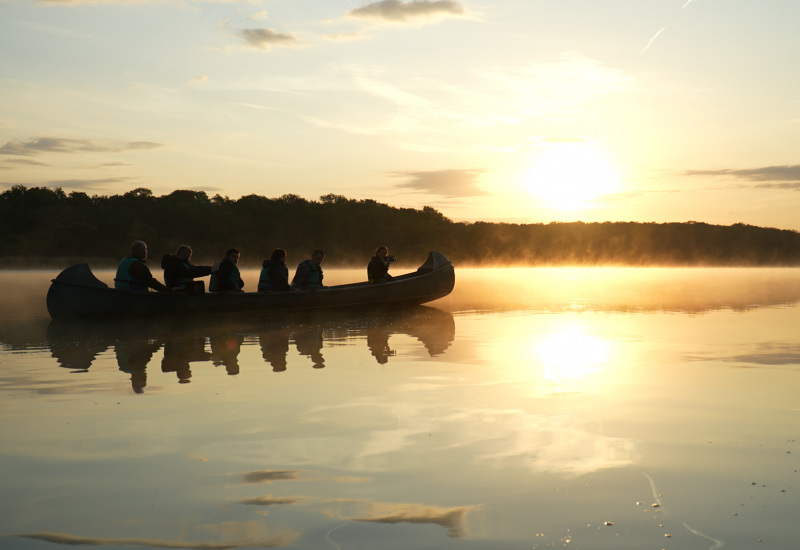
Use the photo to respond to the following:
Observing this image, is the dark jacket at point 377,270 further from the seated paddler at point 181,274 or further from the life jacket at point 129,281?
the life jacket at point 129,281

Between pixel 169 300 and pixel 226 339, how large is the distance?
331 cm

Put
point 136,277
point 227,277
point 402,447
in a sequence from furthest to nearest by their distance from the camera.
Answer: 1. point 227,277
2. point 136,277
3. point 402,447

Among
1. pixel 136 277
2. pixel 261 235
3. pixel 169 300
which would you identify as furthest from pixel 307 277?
pixel 261 235

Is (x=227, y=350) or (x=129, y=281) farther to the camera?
(x=129, y=281)

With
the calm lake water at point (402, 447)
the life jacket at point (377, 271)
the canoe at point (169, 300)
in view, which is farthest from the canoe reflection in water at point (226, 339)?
the life jacket at point (377, 271)

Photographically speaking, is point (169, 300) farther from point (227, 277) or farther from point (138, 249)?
point (227, 277)

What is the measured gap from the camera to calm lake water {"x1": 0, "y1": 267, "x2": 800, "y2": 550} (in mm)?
4426

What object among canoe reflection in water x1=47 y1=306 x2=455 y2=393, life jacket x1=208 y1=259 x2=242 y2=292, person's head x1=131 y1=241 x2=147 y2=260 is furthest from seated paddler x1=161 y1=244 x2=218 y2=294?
canoe reflection in water x1=47 y1=306 x2=455 y2=393

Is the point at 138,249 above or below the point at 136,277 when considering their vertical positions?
above

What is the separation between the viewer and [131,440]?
6.46 meters

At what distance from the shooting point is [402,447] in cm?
623

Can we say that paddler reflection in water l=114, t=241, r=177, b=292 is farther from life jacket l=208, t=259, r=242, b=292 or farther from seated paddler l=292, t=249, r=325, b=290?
seated paddler l=292, t=249, r=325, b=290

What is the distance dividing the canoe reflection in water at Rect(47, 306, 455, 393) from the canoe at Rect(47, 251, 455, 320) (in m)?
0.30

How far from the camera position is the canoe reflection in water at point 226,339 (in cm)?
1136
